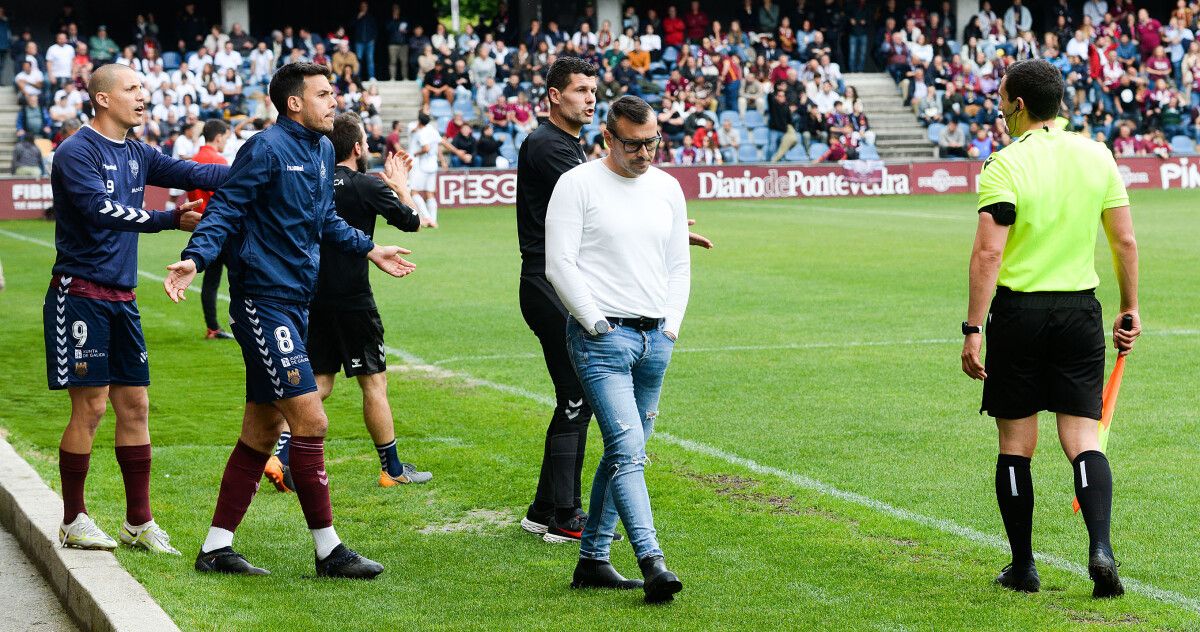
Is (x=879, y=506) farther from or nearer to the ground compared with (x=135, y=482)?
nearer to the ground

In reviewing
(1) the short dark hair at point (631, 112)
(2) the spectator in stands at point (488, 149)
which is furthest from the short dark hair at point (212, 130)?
(2) the spectator in stands at point (488, 149)

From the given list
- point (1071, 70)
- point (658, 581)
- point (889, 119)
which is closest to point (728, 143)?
point (889, 119)

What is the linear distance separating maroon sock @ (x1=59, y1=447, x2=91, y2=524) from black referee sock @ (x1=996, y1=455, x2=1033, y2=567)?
12.4 feet

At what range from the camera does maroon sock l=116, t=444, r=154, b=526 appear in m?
6.50

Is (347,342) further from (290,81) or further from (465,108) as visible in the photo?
(465,108)

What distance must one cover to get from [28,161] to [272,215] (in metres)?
27.0

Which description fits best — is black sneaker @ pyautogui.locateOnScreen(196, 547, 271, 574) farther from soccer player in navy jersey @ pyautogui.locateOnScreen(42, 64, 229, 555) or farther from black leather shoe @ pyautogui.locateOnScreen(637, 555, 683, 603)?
black leather shoe @ pyautogui.locateOnScreen(637, 555, 683, 603)

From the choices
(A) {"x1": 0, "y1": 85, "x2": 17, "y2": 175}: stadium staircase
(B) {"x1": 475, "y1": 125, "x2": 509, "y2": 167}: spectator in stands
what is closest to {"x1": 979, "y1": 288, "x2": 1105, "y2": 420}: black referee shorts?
(B) {"x1": 475, "y1": 125, "x2": 509, "y2": 167}: spectator in stands

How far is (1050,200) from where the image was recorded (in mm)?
5598

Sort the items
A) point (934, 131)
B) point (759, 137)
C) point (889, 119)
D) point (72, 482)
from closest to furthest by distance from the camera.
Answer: point (72, 482)
point (759, 137)
point (934, 131)
point (889, 119)

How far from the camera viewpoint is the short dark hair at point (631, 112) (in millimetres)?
5578

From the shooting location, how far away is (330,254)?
7738mm

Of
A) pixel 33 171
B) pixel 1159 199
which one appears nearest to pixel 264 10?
pixel 33 171

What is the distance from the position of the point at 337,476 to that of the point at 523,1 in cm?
3735
